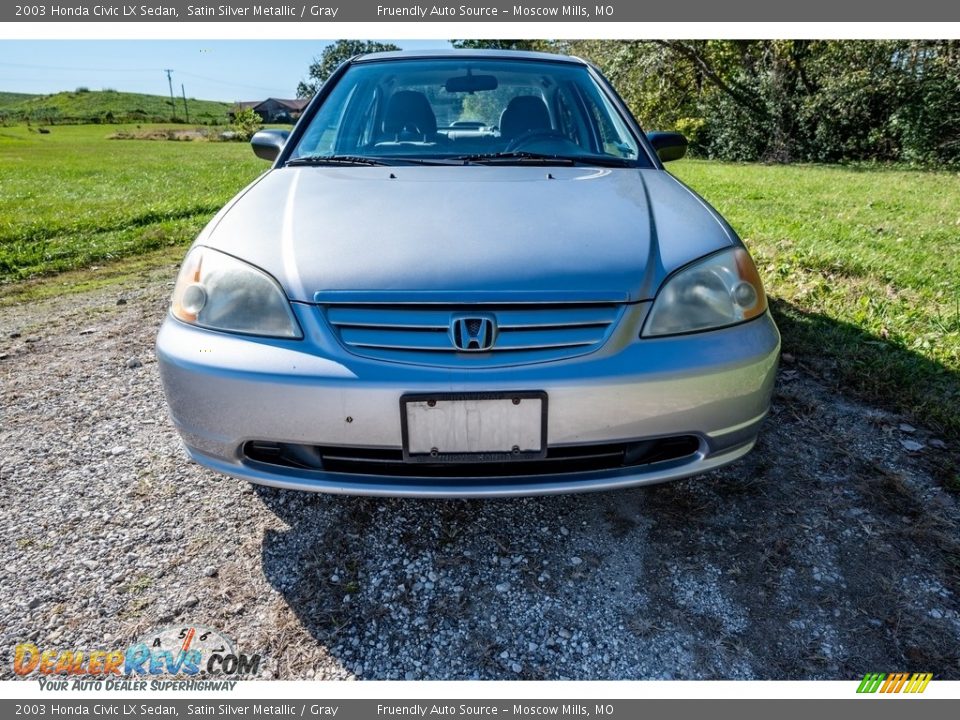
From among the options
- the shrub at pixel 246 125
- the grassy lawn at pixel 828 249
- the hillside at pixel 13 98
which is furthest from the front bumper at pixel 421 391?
the hillside at pixel 13 98

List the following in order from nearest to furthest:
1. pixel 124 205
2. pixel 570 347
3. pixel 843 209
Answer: pixel 570 347 → pixel 843 209 → pixel 124 205

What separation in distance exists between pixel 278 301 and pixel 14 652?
3.40 ft

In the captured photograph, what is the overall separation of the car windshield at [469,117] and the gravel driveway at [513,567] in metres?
1.30

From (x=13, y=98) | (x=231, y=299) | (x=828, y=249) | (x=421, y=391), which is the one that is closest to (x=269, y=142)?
(x=231, y=299)

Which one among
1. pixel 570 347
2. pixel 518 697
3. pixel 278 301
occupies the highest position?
pixel 278 301

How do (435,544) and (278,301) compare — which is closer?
(278,301)

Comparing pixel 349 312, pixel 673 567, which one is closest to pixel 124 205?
pixel 349 312

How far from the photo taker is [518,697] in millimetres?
1438

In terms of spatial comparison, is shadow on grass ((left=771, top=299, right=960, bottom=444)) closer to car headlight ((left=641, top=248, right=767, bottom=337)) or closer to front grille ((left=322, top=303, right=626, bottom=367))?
car headlight ((left=641, top=248, right=767, bottom=337))

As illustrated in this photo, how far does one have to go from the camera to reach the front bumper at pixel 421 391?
4.90 ft

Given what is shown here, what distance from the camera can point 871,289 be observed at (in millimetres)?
3840

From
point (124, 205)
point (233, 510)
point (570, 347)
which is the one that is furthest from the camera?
point (124, 205)

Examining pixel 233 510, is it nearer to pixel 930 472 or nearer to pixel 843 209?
pixel 930 472

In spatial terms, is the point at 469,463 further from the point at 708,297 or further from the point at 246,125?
the point at 246,125
